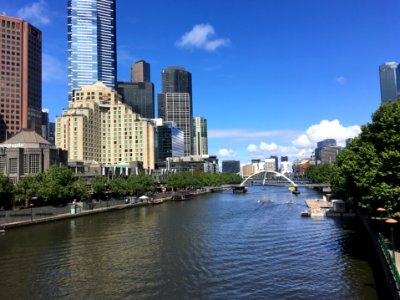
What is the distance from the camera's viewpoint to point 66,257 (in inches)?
1891

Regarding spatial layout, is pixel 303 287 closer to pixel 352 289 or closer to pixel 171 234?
pixel 352 289

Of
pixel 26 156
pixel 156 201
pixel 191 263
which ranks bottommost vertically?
pixel 191 263

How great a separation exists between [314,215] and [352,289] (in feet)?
171

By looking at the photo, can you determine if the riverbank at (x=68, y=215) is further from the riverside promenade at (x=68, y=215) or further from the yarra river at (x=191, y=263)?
the yarra river at (x=191, y=263)

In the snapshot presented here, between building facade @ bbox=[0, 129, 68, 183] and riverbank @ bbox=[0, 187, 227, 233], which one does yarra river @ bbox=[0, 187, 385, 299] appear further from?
building facade @ bbox=[0, 129, 68, 183]

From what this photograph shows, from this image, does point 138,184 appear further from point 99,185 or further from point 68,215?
point 68,215

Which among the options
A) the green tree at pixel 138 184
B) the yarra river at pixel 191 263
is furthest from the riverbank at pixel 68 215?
the green tree at pixel 138 184

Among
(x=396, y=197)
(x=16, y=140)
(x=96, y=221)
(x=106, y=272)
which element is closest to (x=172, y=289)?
(x=106, y=272)

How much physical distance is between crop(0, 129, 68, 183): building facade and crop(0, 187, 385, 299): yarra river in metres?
41.6

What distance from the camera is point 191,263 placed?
43688mm

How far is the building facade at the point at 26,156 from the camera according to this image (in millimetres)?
106500

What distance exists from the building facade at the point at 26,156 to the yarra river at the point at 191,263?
41.6 meters

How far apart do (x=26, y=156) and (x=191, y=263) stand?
8256 cm

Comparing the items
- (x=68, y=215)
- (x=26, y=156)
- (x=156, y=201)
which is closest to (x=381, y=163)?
(x=68, y=215)
